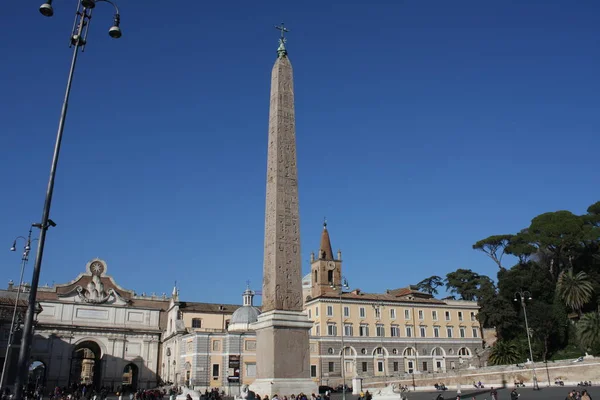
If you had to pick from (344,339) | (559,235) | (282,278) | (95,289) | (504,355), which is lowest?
(504,355)

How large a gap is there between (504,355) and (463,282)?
27856 millimetres

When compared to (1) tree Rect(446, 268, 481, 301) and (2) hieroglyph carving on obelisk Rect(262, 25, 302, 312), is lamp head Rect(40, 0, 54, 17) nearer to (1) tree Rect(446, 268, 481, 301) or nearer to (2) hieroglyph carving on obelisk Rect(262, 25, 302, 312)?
(2) hieroglyph carving on obelisk Rect(262, 25, 302, 312)

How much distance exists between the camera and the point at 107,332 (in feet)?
161

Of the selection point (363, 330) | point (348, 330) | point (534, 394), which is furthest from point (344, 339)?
point (534, 394)

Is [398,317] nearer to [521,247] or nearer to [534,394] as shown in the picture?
[521,247]

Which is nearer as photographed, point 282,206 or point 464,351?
point 282,206

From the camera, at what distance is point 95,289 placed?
50.9 metres

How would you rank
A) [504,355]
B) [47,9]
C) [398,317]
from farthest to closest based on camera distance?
1. [398,317]
2. [504,355]
3. [47,9]

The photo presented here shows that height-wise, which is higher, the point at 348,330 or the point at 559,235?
the point at 559,235

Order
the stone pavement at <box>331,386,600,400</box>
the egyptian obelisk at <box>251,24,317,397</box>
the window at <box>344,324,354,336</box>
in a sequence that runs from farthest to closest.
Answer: the window at <box>344,324,354,336</box> → the stone pavement at <box>331,386,600,400</box> → the egyptian obelisk at <box>251,24,317,397</box>

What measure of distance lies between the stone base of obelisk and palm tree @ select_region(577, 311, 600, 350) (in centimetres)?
2429

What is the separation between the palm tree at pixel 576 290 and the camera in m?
39.9

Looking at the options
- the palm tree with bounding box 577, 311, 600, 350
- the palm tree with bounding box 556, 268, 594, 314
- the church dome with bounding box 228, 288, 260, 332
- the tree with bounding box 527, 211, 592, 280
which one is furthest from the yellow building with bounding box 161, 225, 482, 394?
the palm tree with bounding box 577, 311, 600, 350

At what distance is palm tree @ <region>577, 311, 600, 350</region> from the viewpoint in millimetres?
32562
